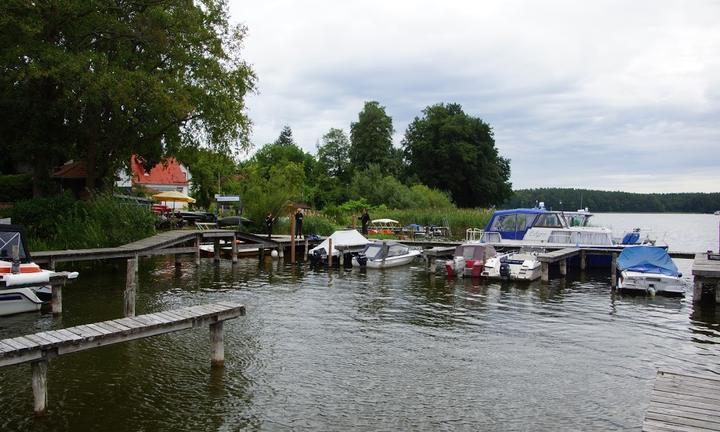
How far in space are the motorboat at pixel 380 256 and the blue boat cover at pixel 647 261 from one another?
11.3 meters

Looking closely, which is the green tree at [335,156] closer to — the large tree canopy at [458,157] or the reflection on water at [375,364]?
the large tree canopy at [458,157]

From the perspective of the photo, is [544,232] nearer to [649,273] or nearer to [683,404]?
[649,273]

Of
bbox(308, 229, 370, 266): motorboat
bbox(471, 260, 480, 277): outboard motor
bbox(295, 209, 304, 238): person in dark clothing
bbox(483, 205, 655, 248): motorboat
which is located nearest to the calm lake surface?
bbox(471, 260, 480, 277): outboard motor

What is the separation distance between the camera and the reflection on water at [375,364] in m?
9.80

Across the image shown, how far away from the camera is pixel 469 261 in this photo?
90.9ft

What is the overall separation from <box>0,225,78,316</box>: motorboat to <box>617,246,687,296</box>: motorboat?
2037 cm

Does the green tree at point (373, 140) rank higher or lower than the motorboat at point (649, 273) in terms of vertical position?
higher

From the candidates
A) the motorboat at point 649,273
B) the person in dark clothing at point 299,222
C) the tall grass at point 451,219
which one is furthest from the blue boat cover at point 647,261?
the tall grass at point 451,219

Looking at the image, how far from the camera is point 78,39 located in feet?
88.9

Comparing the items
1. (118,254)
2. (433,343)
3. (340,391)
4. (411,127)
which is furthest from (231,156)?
(411,127)

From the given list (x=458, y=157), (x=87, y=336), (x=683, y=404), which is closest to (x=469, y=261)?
(x=683, y=404)

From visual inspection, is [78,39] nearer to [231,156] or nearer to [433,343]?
[231,156]

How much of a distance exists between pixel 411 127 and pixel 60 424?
79.2m

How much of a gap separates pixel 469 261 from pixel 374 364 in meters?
15.7
